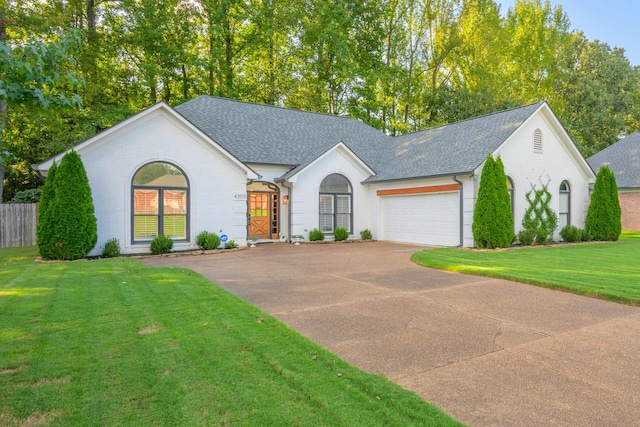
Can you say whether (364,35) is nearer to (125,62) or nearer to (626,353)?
(125,62)

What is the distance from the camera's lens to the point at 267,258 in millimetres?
11648

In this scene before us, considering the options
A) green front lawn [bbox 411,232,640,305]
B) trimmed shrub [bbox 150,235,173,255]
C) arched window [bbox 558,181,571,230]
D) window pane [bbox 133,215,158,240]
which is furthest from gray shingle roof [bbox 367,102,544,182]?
window pane [bbox 133,215,158,240]

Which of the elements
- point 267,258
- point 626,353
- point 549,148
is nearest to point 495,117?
point 549,148

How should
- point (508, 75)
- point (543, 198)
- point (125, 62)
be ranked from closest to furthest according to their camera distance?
point (543, 198)
point (125, 62)
point (508, 75)

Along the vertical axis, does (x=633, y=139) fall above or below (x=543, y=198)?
above

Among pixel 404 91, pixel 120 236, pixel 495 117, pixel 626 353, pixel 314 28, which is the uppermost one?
pixel 314 28

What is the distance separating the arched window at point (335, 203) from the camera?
17.0 m

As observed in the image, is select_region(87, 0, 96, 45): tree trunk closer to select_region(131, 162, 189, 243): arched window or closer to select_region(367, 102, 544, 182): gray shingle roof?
select_region(131, 162, 189, 243): arched window

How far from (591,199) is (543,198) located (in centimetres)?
296

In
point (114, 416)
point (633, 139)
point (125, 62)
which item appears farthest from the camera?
point (633, 139)

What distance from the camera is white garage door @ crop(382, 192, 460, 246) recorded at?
1463cm

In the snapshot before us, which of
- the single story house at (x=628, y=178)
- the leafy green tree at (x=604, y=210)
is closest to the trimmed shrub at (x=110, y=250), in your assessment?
the leafy green tree at (x=604, y=210)

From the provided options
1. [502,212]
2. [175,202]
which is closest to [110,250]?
[175,202]

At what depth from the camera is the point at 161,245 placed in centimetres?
1250
